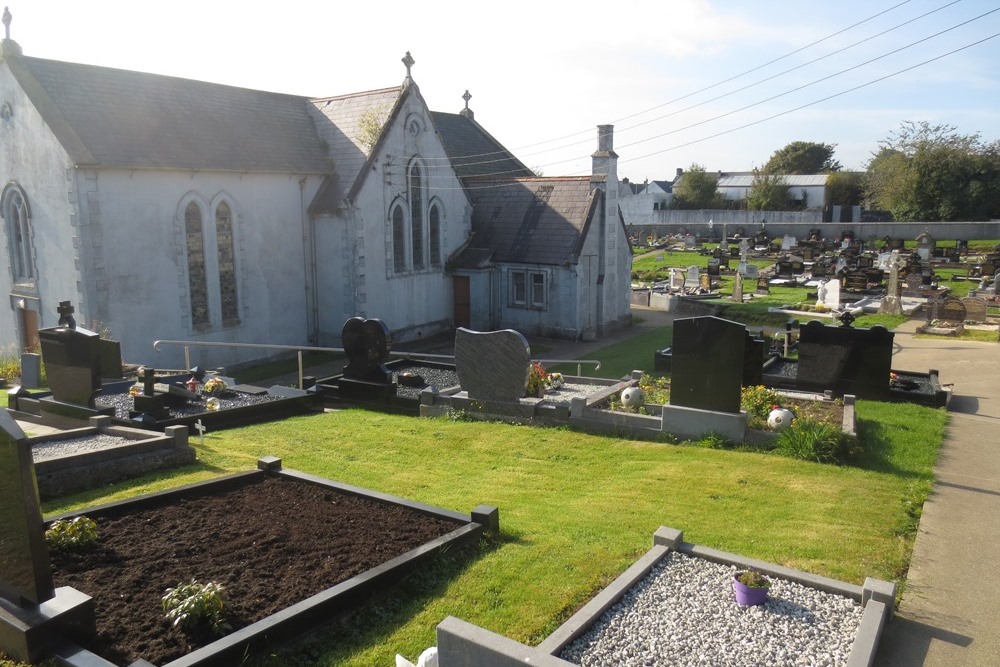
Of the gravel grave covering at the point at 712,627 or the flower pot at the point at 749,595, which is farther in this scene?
the flower pot at the point at 749,595

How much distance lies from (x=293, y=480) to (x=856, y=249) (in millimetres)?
41077

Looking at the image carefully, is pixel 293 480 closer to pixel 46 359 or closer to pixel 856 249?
pixel 46 359

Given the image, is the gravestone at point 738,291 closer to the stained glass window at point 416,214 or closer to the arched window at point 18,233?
the stained glass window at point 416,214

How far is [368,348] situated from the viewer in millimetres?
16828

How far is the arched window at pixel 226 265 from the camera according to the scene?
2364 cm

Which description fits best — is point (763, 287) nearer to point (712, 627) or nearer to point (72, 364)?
point (72, 364)

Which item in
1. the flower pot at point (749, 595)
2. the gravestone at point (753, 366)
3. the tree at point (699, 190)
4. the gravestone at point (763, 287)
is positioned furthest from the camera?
the tree at point (699, 190)

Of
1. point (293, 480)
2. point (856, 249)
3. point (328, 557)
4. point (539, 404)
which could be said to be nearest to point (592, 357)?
point (539, 404)

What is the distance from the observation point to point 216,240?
76.5 feet

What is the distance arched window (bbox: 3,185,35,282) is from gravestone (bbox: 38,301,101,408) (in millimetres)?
9103

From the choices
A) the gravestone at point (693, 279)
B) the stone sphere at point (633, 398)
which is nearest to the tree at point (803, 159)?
the gravestone at point (693, 279)

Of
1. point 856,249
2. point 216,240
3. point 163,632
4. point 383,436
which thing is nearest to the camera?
point 163,632

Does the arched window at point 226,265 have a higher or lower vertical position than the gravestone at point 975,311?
higher

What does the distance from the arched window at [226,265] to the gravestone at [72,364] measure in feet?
30.0
